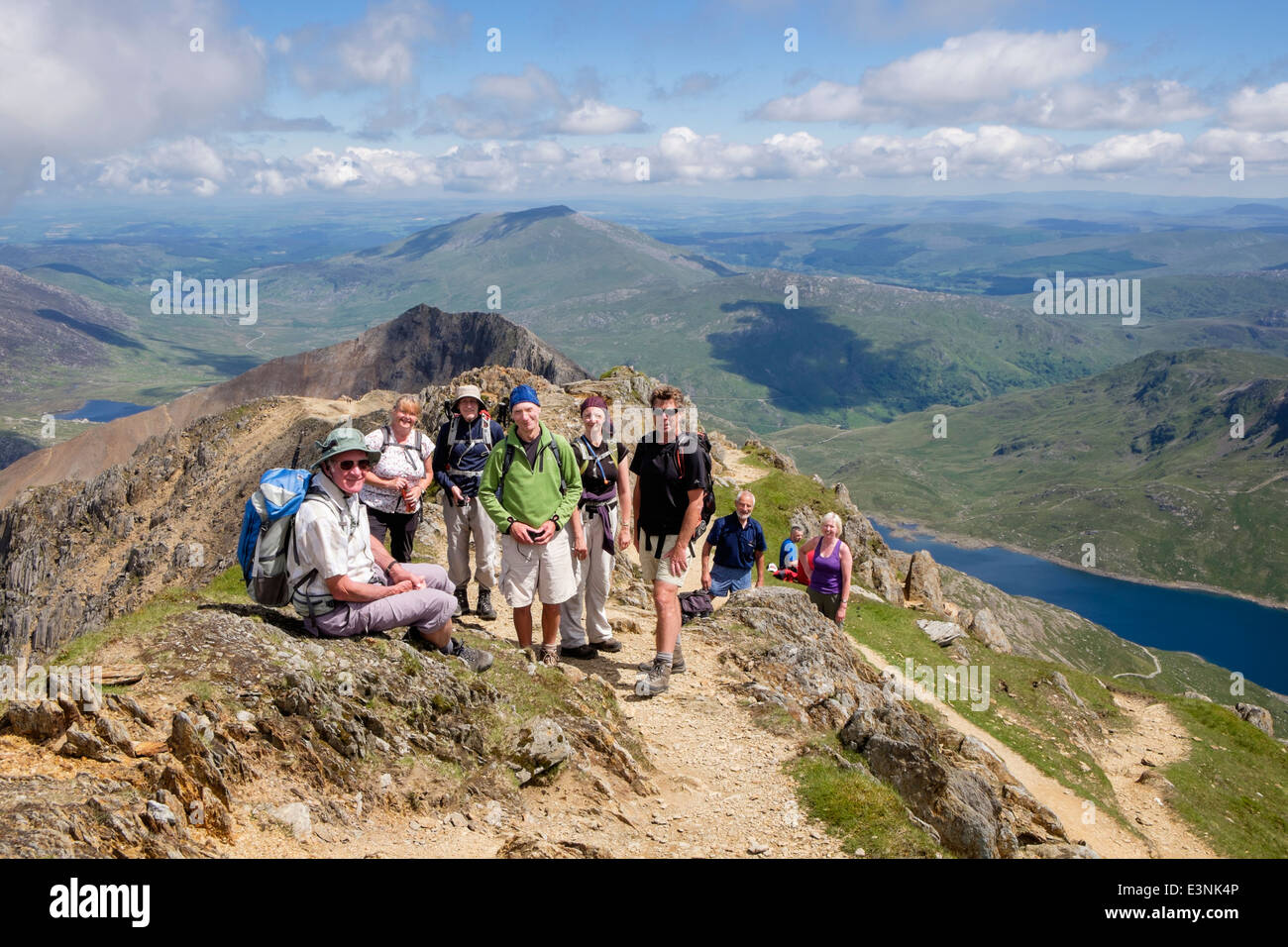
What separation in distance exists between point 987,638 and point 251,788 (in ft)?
130

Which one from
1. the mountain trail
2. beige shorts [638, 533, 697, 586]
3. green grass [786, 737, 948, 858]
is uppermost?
beige shorts [638, 533, 697, 586]

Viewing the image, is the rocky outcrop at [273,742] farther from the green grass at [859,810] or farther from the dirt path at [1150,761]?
the dirt path at [1150,761]

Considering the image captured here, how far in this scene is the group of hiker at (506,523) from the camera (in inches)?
403


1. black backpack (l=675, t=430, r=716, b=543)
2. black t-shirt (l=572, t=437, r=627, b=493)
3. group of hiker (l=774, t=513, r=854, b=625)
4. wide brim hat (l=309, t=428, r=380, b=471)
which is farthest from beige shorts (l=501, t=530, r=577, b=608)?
group of hiker (l=774, t=513, r=854, b=625)

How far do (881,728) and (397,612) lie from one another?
30.4ft

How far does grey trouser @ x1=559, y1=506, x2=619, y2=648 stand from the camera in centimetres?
Result: 1443

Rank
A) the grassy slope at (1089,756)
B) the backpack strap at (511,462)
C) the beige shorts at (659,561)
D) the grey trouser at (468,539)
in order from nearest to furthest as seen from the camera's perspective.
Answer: the backpack strap at (511,462) → the beige shorts at (659,561) → the grey trouser at (468,539) → the grassy slope at (1089,756)

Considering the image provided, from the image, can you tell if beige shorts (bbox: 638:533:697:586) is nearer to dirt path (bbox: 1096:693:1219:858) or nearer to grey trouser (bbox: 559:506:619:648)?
grey trouser (bbox: 559:506:619:648)

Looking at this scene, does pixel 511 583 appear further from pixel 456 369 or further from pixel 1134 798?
→ pixel 456 369

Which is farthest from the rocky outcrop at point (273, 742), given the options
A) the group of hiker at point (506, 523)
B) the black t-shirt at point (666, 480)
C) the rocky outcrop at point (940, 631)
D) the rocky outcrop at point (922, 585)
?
the rocky outcrop at point (922, 585)

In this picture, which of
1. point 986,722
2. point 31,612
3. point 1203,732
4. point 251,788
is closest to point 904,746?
point 251,788

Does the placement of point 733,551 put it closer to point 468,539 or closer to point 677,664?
point 677,664

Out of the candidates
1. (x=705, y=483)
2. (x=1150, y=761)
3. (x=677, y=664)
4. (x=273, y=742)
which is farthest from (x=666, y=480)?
(x=1150, y=761)

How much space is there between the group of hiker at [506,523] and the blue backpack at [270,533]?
0.14 ft
